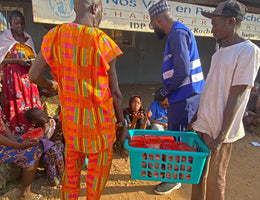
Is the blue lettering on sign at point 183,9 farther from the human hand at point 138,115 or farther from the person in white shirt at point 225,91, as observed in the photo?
the person in white shirt at point 225,91

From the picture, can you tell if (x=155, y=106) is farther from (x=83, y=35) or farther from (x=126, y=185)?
(x=83, y=35)

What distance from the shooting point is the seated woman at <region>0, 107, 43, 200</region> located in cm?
218

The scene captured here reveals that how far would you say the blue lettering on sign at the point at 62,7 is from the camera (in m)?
3.13

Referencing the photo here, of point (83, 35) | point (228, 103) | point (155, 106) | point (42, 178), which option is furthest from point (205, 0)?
point (42, 178)

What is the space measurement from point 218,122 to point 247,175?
77.9 inches

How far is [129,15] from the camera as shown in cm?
375

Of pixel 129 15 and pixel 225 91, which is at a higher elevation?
A: pixel 129 15

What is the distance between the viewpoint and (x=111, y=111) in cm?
151

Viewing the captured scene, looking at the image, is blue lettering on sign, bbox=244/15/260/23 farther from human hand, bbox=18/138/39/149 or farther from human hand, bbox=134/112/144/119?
human hand, bbox=18/138/39/149

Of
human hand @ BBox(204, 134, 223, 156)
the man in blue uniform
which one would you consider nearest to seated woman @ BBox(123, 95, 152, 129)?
the man in blue uniform

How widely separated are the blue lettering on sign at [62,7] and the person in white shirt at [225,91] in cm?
241

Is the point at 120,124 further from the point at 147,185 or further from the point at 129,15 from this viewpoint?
the point at 129,15

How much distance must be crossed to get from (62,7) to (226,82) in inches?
108

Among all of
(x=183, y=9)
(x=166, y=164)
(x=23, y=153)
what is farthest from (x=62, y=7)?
(x=166, y=164)
